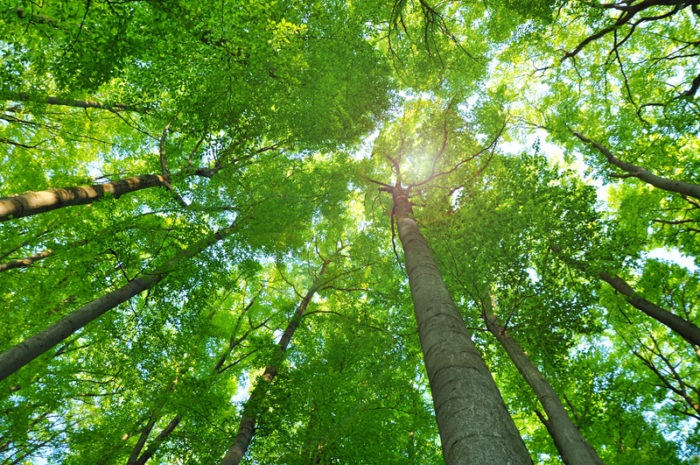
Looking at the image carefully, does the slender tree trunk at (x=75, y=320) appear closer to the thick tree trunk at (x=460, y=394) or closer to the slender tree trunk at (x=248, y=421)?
the slender tree trunk at (x=248, y=421)

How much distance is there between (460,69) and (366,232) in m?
6.25

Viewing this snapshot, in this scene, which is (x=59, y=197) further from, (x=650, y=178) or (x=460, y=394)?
(x=650, y=178)

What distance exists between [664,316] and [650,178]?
12.0ft

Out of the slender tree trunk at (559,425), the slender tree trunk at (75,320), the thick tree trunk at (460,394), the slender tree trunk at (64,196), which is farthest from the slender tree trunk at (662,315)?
the slender tree trunk at (64,196)

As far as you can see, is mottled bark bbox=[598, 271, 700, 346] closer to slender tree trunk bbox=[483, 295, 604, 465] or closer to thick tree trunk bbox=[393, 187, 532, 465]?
slender tree trunk bbox=[483, 295, 604, 465]

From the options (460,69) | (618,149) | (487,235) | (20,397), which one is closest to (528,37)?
(460,69)

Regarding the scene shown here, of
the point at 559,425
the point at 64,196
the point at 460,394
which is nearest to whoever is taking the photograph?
the point at 460,394

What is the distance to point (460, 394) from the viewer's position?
6.59 feet

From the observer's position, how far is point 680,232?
9820 millimetres

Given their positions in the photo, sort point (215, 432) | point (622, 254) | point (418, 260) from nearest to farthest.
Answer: point (418, 260) → point (622, 254) → point (215, 432)

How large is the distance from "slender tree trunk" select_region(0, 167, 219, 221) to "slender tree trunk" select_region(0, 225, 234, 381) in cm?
187

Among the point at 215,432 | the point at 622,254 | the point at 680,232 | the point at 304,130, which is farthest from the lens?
the point at 680,232

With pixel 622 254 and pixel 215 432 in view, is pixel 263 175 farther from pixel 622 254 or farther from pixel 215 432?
pixel 622 254

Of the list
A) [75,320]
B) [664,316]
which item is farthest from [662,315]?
[75,320]
